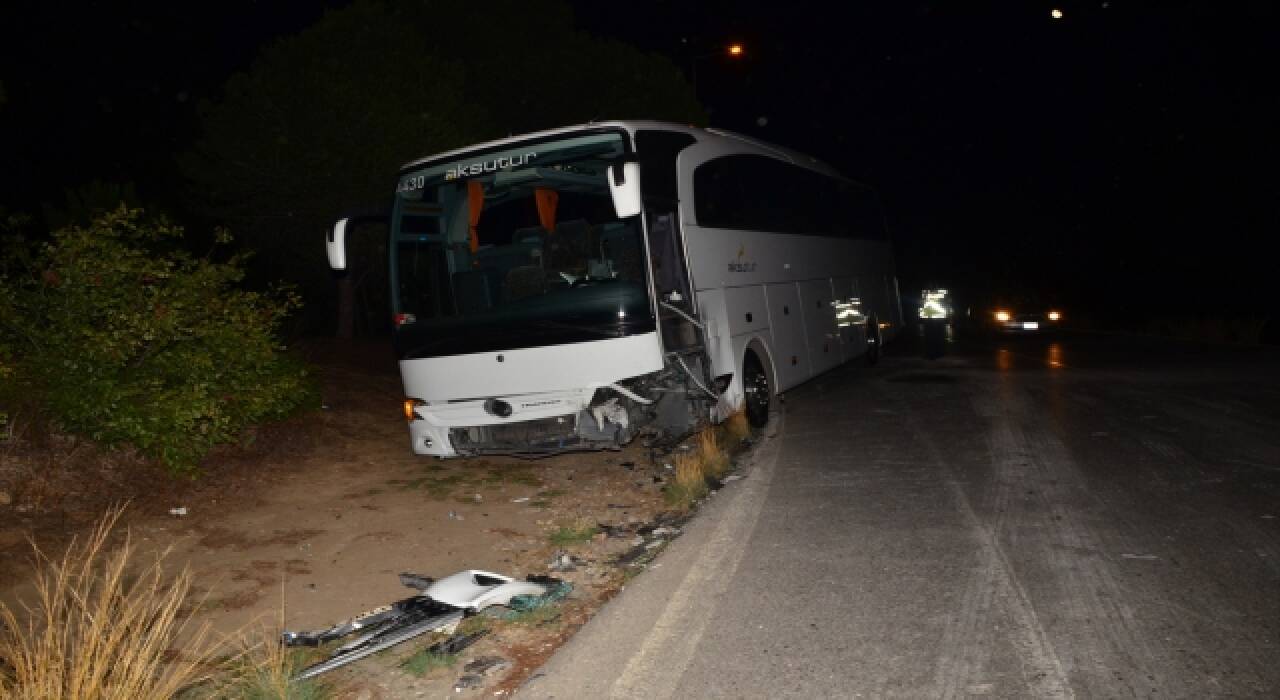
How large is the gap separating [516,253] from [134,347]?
3.67m

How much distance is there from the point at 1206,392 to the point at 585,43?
15.9 metres

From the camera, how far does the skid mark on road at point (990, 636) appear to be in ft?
12.0

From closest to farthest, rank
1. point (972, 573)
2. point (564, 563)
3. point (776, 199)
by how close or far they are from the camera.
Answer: point (972, 573), point (564, 563), point (776, 199)

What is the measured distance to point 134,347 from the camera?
7.97 metres

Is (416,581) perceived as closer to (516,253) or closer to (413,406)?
(413,406)

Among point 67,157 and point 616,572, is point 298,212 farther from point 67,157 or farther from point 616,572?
point 616,572

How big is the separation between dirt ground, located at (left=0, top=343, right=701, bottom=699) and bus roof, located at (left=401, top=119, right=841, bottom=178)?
3320 millimetres

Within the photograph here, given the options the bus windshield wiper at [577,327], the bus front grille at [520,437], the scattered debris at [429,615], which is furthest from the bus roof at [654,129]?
the scattered debris at [429,615]

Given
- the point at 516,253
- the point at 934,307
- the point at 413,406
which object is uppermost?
the point at 516,253

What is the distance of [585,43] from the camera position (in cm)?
2175

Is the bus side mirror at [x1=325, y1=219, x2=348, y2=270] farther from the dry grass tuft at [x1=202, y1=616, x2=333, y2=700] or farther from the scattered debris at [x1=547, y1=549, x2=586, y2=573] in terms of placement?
the dry grass tuft at [x1=202, y1=616, x2=333, y2=700]

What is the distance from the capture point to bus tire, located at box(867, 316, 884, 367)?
1648 cm

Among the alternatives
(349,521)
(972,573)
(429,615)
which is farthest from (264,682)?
(972,573)

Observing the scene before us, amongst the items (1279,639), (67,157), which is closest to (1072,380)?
(1279,639)
